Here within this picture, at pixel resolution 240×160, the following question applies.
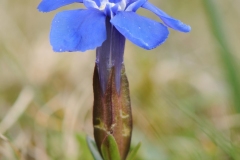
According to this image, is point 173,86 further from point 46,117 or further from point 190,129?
point 46,117

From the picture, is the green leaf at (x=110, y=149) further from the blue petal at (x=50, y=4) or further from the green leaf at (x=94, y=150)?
the blue petal at (x=50, y=4)

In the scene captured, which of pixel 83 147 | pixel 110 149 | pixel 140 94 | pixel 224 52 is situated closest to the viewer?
pixel 110 149

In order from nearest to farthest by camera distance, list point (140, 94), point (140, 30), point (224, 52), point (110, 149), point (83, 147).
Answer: point (140, 30)
point (110, 149)
point (83, 147)
point (224, 52)
point (140, 94)

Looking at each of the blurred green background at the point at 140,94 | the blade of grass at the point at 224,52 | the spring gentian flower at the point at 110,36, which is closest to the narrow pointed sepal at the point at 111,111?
the spring gentian flower at the point at 110,36

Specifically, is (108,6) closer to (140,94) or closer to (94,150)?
(94,150)

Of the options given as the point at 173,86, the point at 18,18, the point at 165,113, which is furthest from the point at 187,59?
the point at 18,18

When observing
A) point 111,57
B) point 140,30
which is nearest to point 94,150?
point 111,57

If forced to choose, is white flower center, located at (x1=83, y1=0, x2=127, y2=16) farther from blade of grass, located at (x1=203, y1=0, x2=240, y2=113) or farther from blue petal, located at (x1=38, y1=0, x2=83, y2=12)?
blade of grass, located at (x1=203, y1=0, x2=240, y2=113)
